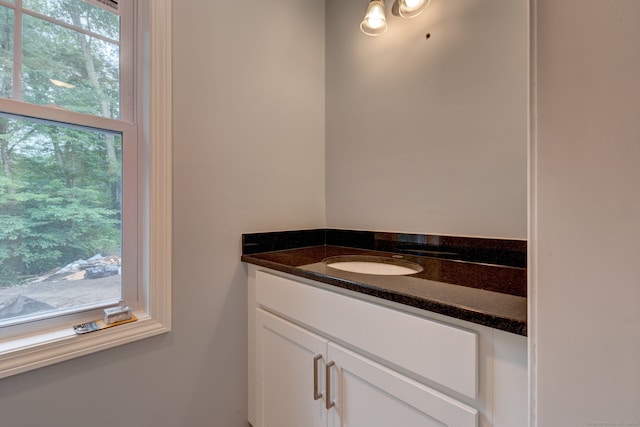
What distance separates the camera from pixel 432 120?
1090mm

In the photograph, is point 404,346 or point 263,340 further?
point 263,340

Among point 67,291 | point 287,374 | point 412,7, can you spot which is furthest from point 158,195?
point 412,7

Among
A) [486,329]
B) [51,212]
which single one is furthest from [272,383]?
[51,212]

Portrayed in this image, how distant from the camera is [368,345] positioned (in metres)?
0.69

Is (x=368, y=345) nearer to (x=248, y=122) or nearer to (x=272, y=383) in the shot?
(x=272, y=383)

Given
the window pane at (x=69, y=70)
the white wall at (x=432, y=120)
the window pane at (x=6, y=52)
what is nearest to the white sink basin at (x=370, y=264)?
the white wall at (x=432, y=120)

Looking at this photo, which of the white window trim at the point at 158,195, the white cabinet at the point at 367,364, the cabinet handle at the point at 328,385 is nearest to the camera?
the white cabinet at the point at 367,364

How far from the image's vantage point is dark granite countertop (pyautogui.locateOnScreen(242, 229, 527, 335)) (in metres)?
0.53

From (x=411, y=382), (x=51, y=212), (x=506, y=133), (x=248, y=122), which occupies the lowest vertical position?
(x=411, y=382)

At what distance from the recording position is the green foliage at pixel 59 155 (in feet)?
2.38

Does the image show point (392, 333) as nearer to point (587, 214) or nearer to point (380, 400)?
point (380, 400)

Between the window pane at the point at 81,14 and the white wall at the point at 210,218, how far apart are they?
0.20 m

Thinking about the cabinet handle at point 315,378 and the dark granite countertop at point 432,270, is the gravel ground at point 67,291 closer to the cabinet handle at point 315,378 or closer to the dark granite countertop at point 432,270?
the dark granite countertop at point 432,270

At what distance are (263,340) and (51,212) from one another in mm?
828
